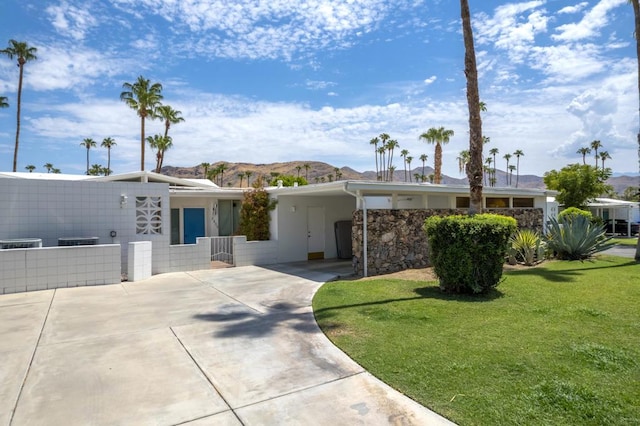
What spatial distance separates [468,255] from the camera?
25.1 ft

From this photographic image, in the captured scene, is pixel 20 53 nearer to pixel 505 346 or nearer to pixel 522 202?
pixel 522 202

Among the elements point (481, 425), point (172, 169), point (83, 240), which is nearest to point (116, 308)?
point (83, 240)

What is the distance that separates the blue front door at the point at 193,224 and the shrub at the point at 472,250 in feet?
37.0

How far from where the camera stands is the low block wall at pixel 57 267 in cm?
868

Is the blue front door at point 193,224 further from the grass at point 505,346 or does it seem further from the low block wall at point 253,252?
the grass at point 505,346

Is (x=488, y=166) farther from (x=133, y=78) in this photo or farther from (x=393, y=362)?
(x=393, y=362)

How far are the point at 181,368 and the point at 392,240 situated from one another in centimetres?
805

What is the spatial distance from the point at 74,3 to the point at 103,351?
8925mm

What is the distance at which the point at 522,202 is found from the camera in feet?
55.1

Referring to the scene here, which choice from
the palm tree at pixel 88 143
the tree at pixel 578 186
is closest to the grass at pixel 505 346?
the tree at pixel 578 186

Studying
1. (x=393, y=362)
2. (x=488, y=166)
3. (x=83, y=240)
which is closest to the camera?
(x=393, y=362)

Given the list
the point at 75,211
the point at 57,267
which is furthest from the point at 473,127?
the point at 75,211

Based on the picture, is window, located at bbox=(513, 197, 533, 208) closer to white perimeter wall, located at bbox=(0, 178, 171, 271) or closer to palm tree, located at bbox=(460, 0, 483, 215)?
palm tree, located at bbox=(460, 0, 483, 215)

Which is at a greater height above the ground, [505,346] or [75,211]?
[75,211]
